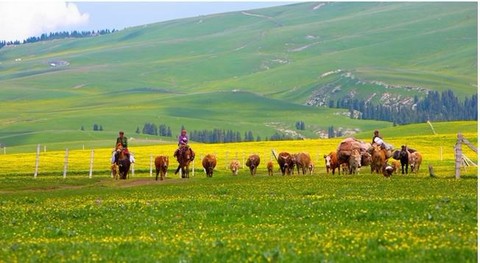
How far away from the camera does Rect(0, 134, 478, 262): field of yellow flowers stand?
19.1m

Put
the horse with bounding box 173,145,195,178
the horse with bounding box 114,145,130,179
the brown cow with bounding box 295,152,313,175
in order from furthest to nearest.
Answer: the brown cow with bounding box 295,152,313,175 → the horse with bounding box 173,145,195,178 → the horse with bounding box 114,145,130,179

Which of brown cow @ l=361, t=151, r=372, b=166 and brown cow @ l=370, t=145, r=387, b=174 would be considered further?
brown cow @ l=361, t=151, r=372, b=166

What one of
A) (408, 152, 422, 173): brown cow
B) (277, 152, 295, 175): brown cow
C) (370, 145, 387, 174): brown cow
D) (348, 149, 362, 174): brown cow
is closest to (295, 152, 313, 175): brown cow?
(277, 152, 295, 175): brown cow

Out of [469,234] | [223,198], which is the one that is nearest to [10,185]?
Answer: [223,198]

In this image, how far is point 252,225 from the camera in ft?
85.3

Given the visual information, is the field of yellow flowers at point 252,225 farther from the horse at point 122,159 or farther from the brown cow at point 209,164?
the brown cow at point 209,164

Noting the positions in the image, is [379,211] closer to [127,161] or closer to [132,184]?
[132,184]

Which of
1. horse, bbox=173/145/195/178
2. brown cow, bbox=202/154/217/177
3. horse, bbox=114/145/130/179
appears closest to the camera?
horse, bbox=114/145/130/179

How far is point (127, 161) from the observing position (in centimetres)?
5988

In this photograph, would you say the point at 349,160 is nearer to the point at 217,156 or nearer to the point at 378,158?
the point at 378,158

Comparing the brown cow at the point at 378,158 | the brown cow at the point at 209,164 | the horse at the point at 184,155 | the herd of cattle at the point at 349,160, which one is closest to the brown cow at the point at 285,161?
the herd of cattle at the point at 349,160

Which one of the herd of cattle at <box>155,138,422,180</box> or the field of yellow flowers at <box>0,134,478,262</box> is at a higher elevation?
the herd of cattle at <box>155,138,422,180</box>

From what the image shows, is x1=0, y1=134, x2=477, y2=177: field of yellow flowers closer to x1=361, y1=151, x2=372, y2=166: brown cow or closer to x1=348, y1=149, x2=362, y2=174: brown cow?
x1=361, y1=151, x2=372, y2=166: brown cow

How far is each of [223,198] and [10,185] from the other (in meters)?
22.8
